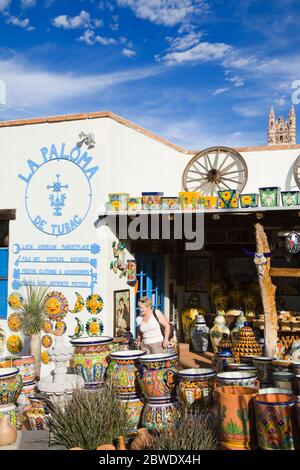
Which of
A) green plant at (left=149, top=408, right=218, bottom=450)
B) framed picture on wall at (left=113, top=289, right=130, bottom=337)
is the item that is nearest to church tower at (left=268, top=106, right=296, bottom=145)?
framed picture on wall at (left=113, top=289, right=130, bottom=337)

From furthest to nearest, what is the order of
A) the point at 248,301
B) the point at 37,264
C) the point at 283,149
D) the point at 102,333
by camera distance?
the point at 283,149
the point at 248,301
the point at 37,264
the point at 102,333

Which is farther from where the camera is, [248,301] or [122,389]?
[248,301]

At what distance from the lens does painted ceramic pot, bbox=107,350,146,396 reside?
619 cm

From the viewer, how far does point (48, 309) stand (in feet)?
31.4

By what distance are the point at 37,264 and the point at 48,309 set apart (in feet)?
2.92

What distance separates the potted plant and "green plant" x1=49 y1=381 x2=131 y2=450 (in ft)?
11.6

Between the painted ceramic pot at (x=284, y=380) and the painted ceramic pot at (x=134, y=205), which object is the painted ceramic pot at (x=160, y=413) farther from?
the painted ceramic pot at (x=134, y=205)

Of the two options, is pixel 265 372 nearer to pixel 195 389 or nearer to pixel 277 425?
pixel 195 389

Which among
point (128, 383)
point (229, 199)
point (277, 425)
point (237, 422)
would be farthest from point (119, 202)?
point (277, 425)

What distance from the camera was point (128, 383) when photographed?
620 centimetres

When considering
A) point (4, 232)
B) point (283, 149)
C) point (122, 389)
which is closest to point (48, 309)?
point (4, 232)

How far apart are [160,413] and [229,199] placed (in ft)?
13.0

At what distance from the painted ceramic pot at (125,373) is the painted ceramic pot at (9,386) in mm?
1100

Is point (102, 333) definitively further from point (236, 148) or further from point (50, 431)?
point (236, 148)
